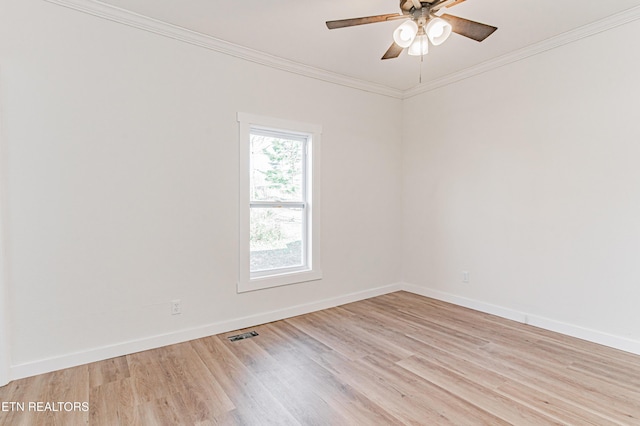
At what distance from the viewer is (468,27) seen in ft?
6.85

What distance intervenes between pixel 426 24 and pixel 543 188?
2.14m

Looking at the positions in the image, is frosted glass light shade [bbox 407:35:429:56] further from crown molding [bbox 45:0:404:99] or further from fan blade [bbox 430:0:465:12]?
crown molding [bbox 45:0:404:99]

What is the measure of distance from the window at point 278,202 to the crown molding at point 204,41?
→ 1.97ft

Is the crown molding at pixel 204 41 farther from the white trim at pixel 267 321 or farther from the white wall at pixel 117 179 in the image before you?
the white trim at pixel 267 321

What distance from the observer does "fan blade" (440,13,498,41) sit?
204 cm

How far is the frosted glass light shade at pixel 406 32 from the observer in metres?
2.16

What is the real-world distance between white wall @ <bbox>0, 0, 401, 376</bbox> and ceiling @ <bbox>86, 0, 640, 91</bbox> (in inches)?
10.6

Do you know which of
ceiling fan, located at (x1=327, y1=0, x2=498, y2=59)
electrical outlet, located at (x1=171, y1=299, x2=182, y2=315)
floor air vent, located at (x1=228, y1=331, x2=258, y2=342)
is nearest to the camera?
ceiling fan, located at (x1=327, y1=0, x2=498, y2=59)

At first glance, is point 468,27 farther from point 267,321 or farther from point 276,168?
point 267,321

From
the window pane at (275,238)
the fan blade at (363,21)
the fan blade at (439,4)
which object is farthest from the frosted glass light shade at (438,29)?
the window pane at (275,238)

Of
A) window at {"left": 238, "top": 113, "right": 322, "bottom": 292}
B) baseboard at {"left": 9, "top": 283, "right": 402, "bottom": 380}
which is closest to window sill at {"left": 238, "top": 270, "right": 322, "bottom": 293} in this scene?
window at {"left": 238, "top": 113, "right": 322, "bottom": 292}

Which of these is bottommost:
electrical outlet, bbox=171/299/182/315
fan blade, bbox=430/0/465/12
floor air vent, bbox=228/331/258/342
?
floor air vent, bbox=228/331/258/342

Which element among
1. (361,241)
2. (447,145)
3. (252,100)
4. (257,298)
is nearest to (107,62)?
(252,100)

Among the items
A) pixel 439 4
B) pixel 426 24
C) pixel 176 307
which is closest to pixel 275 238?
pixel 176 307
